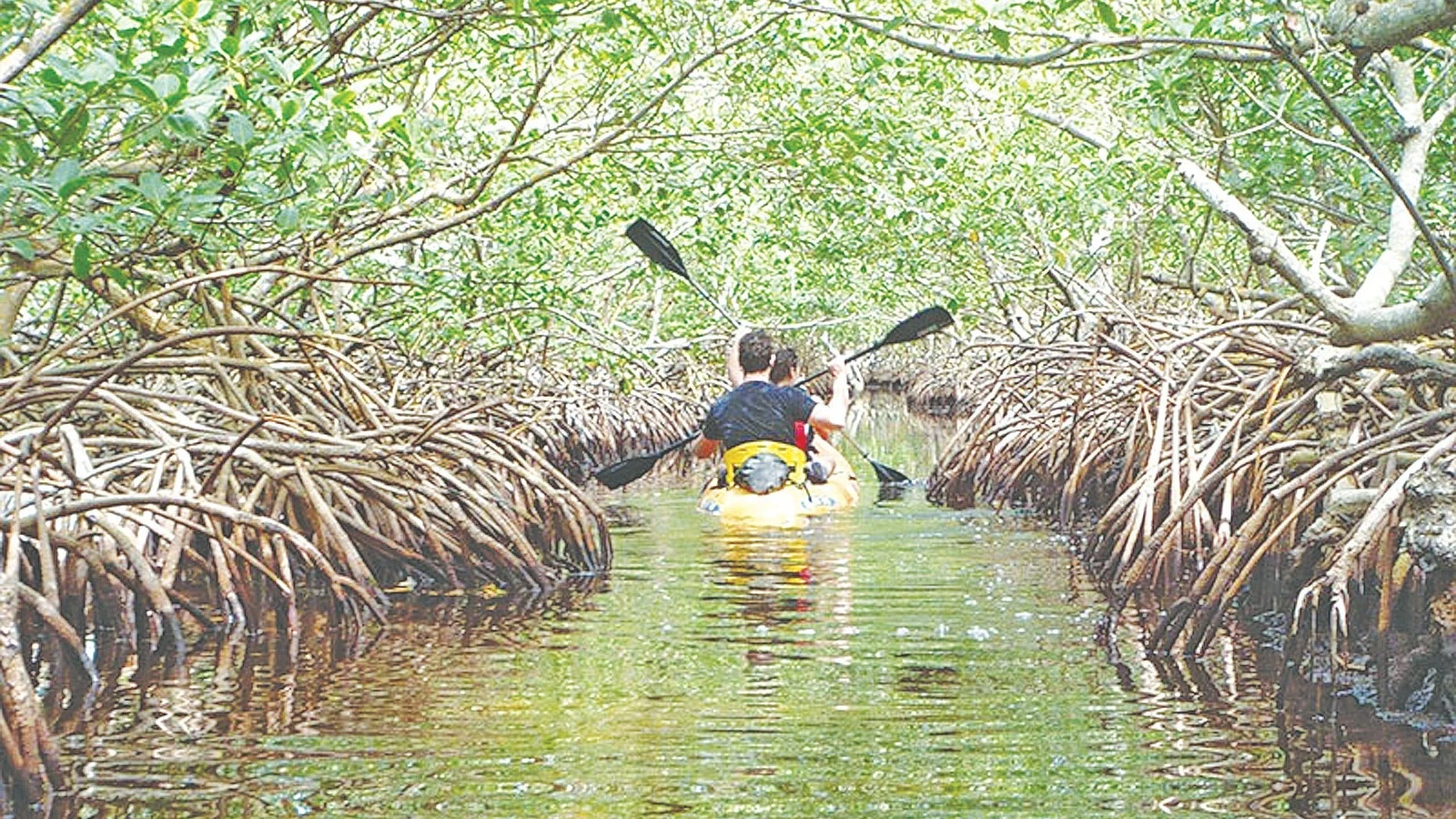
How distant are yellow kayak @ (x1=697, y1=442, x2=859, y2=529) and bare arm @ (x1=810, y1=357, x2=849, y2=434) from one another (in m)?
0.44

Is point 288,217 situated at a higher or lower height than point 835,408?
higher

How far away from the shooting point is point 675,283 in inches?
728

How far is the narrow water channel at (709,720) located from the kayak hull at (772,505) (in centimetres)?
290

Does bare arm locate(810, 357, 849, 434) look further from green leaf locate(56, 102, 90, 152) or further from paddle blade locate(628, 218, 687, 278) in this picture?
green leaf locate(56, 102, 90, 152)

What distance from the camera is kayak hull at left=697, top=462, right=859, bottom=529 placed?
33.6ft

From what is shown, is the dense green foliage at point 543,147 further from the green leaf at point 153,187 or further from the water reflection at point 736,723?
the water reflection at point 736,723

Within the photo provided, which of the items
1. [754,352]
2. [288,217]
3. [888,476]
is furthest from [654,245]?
[288,217]

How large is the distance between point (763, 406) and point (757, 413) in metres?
0.06

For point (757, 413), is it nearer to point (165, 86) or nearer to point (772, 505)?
point (772, 505)

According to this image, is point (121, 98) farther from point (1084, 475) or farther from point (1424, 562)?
point (1084, 475)

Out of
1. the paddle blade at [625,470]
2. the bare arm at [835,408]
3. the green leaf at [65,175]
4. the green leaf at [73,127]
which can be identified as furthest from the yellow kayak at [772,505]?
the green leaf at [65,175]

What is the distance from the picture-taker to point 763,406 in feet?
33.6

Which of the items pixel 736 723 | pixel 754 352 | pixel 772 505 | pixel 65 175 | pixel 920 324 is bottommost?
pixel 736 723

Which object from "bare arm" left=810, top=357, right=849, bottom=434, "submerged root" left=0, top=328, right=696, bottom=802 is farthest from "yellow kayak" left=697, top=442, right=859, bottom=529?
"submerged root" left=0, top=328, right=696, bottom=802
